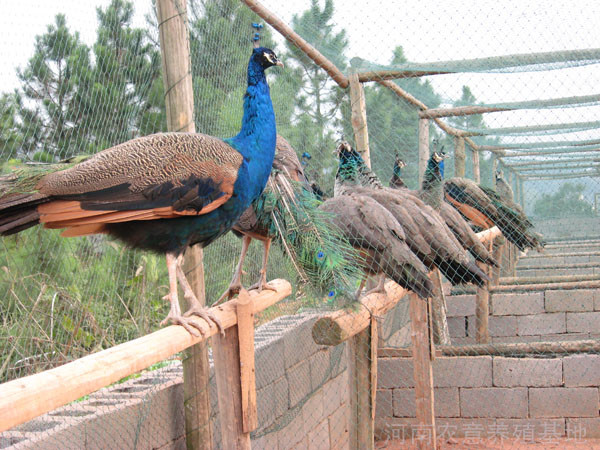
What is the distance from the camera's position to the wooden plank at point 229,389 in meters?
2.67

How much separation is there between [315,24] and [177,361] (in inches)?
86.1

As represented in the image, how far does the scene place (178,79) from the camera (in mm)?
2721

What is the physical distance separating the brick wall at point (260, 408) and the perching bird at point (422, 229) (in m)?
1.04

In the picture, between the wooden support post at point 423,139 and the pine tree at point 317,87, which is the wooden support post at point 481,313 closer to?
the wooden support post at point 423,139

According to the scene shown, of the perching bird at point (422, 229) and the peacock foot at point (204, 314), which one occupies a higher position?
the perching bird at point (422, 229)

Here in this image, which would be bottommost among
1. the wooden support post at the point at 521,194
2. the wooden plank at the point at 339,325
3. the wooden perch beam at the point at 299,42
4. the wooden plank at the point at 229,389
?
the wooden plank at the point at 229,389

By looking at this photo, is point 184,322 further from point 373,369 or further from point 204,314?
point 373,369

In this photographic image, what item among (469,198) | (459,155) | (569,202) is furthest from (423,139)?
(569,202)

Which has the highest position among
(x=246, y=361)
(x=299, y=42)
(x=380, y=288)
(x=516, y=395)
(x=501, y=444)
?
(x=299, y=42)

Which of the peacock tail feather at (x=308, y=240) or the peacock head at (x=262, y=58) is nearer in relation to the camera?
the peacock head at (x=262, y=58)

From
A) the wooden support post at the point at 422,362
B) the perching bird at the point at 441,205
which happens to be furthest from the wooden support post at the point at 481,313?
the wooden support post at the point at 422,362

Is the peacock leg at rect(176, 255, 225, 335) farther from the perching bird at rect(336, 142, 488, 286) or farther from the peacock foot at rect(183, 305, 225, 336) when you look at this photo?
the perching bird at rect(336, 142, 488, 286)

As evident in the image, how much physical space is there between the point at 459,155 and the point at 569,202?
1.25m

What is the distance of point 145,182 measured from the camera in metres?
2.24
